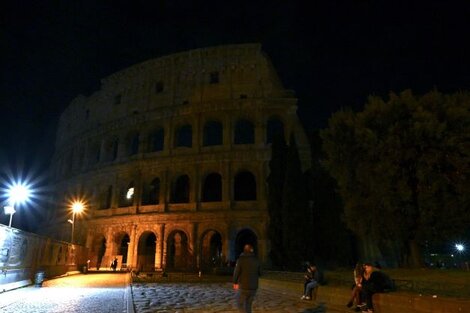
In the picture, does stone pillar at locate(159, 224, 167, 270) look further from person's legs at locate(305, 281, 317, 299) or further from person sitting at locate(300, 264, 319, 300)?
person's legs at locate(305, 281, 317, 299)

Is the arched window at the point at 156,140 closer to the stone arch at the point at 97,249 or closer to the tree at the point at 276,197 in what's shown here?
the stone arch at the point at 97,249

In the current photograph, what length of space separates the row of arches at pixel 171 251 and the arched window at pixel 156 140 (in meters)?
8.09

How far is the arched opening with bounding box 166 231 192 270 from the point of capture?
A: 27450mm

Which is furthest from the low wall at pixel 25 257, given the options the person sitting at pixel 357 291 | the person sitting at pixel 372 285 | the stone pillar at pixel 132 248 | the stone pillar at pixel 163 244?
the person sitting at pixel 372 285

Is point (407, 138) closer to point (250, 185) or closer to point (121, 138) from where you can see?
point (250, 185)

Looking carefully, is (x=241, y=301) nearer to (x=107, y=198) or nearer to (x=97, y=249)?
(x=97, y=249)

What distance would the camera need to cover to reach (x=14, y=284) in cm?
1272

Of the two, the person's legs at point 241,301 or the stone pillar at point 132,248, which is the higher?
the stone pillar at point 132,248

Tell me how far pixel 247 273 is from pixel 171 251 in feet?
86.4

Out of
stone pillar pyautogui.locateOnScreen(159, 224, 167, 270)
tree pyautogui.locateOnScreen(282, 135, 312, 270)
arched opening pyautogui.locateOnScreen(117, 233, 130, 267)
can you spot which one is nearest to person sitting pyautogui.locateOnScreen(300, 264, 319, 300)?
tree pyautogui.locateOnScreen(282, 135, 312, 270)

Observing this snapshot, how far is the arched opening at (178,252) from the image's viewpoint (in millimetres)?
27450

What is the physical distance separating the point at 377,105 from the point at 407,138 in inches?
71.2

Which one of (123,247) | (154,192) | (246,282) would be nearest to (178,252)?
(123,247)

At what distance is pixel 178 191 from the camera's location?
32156 mm
